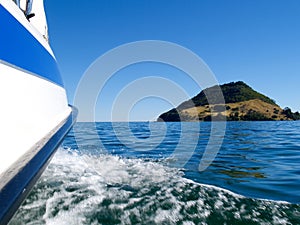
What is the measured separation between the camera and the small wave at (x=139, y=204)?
10.6ft

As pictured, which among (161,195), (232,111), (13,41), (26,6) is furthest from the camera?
(232,111)

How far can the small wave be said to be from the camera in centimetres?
323

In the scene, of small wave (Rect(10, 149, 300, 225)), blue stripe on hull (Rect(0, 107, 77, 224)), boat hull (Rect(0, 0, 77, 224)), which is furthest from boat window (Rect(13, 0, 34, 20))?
small wave (Rect(10, 149, 300, 225))

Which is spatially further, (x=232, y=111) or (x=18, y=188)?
(x=232, y=111)

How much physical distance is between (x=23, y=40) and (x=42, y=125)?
1164 millimetres

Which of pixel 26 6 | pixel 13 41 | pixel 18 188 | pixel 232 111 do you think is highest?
pixel 232 111

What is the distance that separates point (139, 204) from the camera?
3709 millimetres

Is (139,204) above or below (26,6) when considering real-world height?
below

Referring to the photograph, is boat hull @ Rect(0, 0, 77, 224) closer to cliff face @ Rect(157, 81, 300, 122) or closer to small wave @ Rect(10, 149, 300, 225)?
small wave @ Rect(10, 149, 300, 225)

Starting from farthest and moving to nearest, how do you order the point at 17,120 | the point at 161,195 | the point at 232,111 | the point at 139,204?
the point at 232,111 → the point at 161,195 → the point at 139,204 → the point at 17,120

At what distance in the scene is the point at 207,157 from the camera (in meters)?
8.40

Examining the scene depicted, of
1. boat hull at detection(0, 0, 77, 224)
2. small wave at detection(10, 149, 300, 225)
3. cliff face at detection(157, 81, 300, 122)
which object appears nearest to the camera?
boat hull at detection(0, 0, 77, 224)

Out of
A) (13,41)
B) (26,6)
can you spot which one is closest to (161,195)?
(13,41)

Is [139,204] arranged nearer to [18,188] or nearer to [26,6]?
[18,188]
